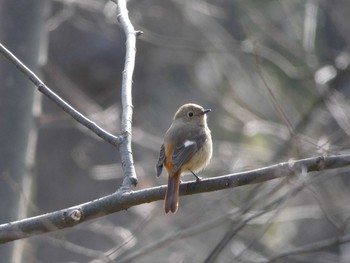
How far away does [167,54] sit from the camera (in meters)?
10.8

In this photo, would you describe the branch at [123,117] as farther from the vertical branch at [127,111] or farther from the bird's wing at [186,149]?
the bird's wing at [186,149]

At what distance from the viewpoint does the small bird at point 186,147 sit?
15.7 ft

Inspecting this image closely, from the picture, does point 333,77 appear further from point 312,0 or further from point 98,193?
point 98,193

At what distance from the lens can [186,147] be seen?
5.01 meters

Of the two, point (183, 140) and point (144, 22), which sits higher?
point (144, 22)

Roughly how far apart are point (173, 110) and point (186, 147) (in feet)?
20.2

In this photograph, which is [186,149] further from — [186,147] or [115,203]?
[115,203]

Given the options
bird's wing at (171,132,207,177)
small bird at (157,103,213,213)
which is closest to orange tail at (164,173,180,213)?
small bird at (157,103,213,213)

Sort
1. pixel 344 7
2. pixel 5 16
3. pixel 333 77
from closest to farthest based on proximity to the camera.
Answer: pixel 5 16 → pixel 333 77 → pixel 344 7

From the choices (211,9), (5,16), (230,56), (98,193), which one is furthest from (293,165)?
(98,193)

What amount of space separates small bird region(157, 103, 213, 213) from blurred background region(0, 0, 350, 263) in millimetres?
370

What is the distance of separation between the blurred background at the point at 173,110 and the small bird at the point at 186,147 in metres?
0.37

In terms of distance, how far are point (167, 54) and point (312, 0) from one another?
3634 mm

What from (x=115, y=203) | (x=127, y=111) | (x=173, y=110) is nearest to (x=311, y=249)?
(x=127, y=111)
